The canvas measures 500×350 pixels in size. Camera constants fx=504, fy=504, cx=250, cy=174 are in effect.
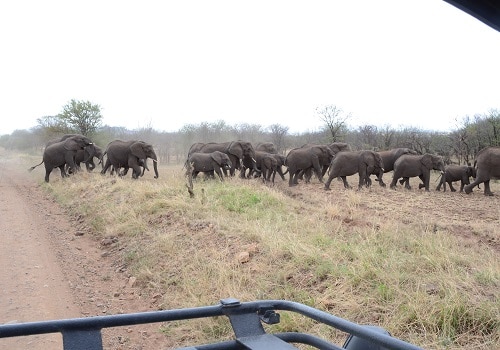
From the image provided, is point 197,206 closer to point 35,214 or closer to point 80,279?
point 80,279

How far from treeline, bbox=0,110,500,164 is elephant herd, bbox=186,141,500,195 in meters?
3.67

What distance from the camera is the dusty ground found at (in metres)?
6.14

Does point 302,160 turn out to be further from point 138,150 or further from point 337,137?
point 337,137

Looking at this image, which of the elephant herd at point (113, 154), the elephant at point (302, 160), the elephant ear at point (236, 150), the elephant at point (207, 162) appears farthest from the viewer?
the elephant ear at point (236, 150)

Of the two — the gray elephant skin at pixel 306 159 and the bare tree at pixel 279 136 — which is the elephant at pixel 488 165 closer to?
the gray elephant skin at pixel 306 159

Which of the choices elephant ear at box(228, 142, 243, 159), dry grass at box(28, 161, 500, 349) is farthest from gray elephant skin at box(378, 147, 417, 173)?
dry grass at box(28, 161, 500, 349)

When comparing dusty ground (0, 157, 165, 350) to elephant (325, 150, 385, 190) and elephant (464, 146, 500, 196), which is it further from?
elephant (464, 146, 500, 196)

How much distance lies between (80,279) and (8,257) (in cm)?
213

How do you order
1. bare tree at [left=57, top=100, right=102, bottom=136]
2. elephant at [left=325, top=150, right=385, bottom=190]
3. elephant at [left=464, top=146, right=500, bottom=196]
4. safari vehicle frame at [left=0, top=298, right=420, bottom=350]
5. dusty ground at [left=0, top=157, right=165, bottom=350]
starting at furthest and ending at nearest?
bare tree at [left=57, top=100, right=102, bottom=136] → elephant at [left=325, top=150, right=385, bottom=190] → elephant at [left=464, top=146, right=500, bottom=196] → dusty ground at [left=0, top=157, right=165, bottom=350] → safari vehicle frame at [left=0, top=298, right=420, bottom=350]

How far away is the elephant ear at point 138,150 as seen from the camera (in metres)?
23.8

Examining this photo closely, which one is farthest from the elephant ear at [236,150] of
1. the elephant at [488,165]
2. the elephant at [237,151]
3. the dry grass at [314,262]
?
the dry grass at [314,262]

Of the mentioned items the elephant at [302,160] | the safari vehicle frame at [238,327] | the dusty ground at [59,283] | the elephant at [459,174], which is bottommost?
the dusty ground at [59,283]

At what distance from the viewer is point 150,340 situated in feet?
19.9

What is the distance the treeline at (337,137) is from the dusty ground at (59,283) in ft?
68.7
